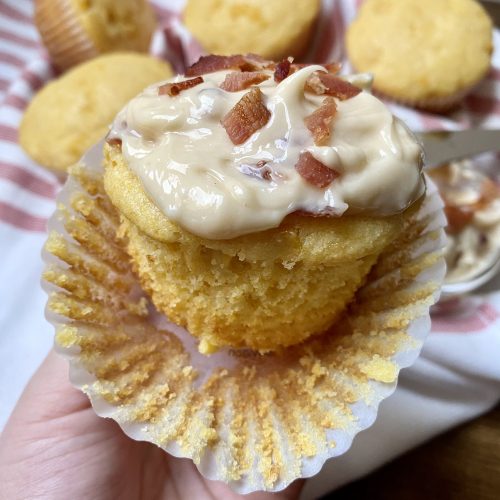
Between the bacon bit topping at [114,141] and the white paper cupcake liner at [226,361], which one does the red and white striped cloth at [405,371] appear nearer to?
the white paper cupcake liner at [226,361]

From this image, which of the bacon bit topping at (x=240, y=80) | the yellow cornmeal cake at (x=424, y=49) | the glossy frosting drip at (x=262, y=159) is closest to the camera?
the glossy frosting drip at (x=262, y=159)

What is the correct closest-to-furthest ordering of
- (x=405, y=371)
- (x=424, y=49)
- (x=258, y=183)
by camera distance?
(x=258, y=183)
(x=405, y=371)
(x=424, y=49)

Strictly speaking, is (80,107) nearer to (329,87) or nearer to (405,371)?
(329,87)

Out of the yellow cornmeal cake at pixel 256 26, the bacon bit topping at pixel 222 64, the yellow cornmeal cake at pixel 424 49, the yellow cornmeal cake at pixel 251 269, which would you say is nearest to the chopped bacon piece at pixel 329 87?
the bacon bit topping at pixel 222 64

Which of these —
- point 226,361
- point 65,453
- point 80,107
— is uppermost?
point 80,107

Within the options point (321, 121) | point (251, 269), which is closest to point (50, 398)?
point (251, 269)

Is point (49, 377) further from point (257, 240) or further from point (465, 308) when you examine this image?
point (465, 308)

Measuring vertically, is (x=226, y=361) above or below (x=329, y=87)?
below
